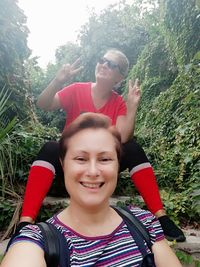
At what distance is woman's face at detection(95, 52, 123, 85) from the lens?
2.75m

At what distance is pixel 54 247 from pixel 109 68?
1.87 m

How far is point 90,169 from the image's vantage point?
1233mm

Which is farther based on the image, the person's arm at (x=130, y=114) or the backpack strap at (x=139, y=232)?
the person's arm at (x=130, y=114)

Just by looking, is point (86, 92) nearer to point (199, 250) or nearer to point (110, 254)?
point (199, 250)

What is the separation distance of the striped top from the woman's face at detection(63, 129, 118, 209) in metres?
0.11

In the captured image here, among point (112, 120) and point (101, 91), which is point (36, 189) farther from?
point (101, 91)

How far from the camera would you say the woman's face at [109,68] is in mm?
2752

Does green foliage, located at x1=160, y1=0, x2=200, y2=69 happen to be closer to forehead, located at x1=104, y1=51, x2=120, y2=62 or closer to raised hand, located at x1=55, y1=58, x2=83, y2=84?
forehead, located at x1=104, y1=51, x2=120, y2=62

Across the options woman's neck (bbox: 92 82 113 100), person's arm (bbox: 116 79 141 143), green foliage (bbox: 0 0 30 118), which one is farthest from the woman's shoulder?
green foliage (bbox: 0 0 30 118)

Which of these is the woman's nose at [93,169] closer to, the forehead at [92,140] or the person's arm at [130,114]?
the forehead at [92,140]

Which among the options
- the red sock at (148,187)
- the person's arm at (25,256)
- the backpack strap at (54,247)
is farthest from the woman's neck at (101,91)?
the person's arm at (25,256)

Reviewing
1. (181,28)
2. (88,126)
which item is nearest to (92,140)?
(88,126)

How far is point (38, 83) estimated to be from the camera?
1473cm

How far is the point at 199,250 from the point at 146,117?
185 inches
